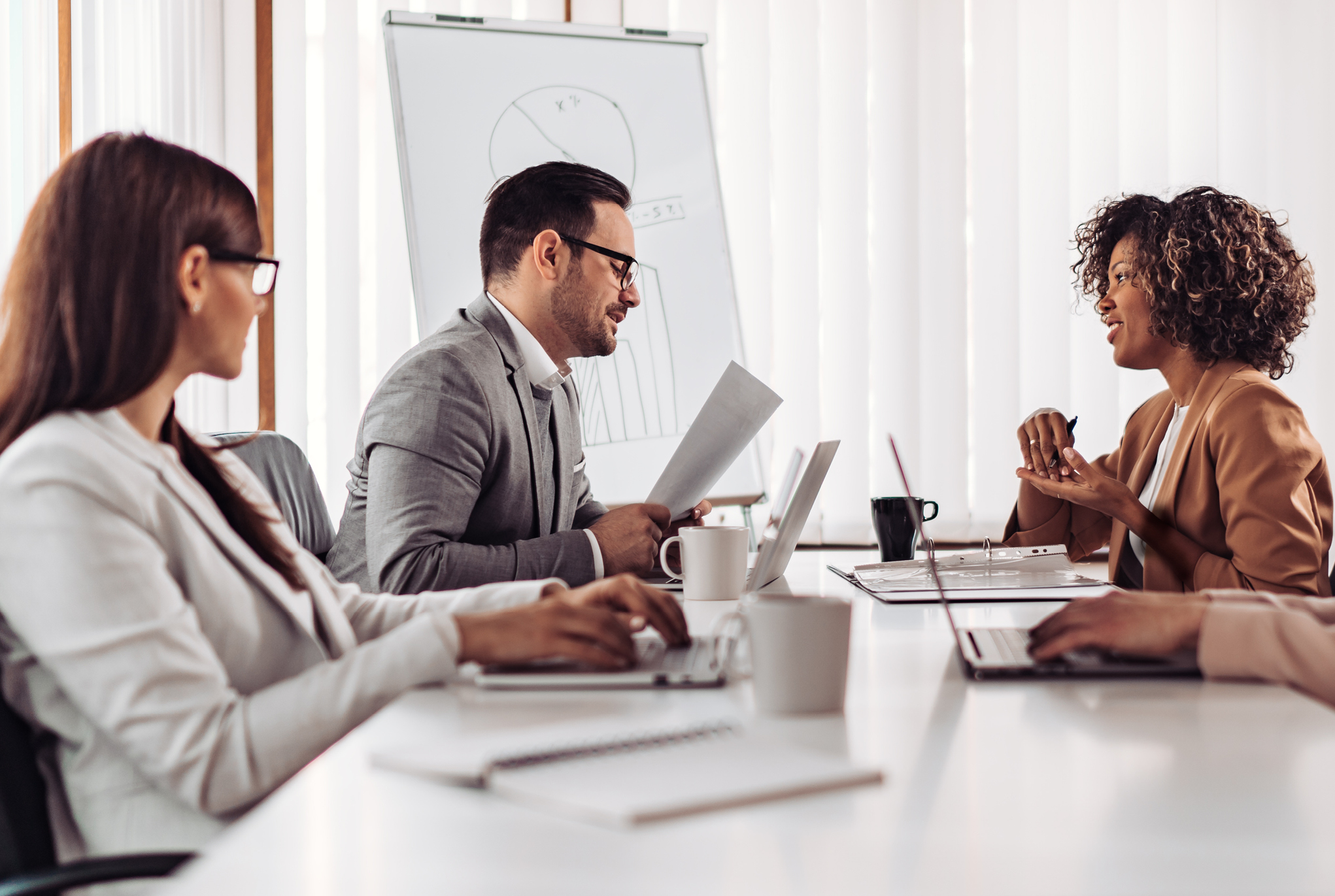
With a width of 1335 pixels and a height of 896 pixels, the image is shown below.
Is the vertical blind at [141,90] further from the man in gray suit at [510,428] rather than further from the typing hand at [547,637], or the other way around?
the typing hand at [547,637]

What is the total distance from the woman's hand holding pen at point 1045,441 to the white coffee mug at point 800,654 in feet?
4.05

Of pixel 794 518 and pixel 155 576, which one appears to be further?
pixel 794 518

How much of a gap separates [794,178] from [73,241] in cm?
238

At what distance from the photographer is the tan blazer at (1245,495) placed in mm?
1506

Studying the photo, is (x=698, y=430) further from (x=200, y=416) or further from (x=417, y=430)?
(x=200, y=416)

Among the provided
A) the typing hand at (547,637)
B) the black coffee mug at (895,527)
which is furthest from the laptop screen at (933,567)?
the typing hand at (547,637)

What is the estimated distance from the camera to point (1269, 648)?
2.68 ft

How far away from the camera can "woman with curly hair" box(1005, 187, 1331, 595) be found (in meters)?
1.55

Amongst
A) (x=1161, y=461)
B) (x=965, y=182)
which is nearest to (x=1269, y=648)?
(x=1161, y=461)

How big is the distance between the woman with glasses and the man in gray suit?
0.45 meters

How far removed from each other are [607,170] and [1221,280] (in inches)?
61.8

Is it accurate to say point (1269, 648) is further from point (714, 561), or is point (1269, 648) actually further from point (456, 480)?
point (456, 480)

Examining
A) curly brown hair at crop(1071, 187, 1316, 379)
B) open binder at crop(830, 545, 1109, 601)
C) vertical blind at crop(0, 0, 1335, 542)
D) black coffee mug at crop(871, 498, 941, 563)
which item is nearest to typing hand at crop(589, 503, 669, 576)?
open binder at crop(830, 545, 1109, 601)

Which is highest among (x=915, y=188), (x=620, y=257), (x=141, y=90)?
(x=141, y=90)
